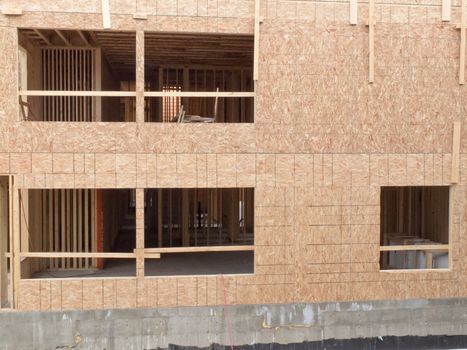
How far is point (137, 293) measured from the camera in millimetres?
9508

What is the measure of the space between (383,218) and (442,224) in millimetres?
1796

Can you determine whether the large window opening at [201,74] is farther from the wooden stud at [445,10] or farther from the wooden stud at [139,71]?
the wooden stud at [445,10]

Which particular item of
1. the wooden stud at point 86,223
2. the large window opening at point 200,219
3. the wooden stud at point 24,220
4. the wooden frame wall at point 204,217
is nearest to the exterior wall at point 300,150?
the wooden stud at point 24,220

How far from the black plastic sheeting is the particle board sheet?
6482mm

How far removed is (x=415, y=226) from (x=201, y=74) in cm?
775

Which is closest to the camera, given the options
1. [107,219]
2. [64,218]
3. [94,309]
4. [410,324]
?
[94,309]

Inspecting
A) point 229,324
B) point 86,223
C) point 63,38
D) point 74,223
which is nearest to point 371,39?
point 229,324

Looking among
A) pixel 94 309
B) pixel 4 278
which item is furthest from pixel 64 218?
pixel 94 309

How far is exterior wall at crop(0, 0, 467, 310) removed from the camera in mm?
9391

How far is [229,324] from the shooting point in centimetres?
966

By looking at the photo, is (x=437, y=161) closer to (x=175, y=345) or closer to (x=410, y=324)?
(x=410, y=324)

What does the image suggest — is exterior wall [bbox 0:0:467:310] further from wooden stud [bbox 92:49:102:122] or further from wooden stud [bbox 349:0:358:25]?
wooden stud [bbox 92:49:102:122]

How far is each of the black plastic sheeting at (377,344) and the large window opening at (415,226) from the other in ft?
5.22

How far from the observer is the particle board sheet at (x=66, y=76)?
1195 centimetres
